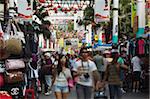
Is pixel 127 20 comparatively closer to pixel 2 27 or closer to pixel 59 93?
pixel 59 93

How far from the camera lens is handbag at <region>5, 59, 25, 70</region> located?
8477 mm

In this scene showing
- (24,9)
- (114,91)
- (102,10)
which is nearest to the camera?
(114,91)

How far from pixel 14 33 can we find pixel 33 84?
23.1 feet

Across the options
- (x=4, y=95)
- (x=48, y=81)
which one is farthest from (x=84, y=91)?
(x=48, y=81)

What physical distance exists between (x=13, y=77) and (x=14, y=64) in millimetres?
243

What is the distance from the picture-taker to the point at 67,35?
293 feet

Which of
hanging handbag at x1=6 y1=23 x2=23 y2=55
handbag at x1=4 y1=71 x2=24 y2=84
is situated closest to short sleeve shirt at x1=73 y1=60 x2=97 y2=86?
handbag at x1=4 y1=71 x2=24 y2=84

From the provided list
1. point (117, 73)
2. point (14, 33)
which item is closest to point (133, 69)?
point (117, 73)

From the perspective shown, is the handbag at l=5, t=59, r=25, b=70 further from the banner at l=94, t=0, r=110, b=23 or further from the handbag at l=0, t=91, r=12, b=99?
the banner at l=94, t=0, r=110, b=23

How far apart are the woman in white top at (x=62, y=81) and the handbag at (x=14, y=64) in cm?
372

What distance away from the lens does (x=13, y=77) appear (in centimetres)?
859

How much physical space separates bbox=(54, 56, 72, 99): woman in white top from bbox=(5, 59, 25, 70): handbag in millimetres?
3722

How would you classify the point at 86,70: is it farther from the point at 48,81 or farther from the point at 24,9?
the point at 24,9

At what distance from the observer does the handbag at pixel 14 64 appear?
8477 mm
